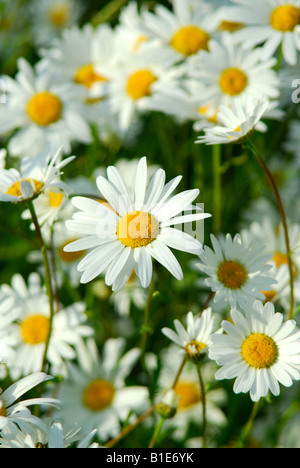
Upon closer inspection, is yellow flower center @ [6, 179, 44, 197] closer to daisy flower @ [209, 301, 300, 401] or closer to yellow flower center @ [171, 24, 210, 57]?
daisy flower @ [209, 301, 300, 401]

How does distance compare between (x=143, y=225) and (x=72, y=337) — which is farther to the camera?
(x=72, y=337)

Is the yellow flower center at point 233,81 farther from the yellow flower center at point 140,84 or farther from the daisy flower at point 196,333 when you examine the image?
the daisy flower at point 196,333

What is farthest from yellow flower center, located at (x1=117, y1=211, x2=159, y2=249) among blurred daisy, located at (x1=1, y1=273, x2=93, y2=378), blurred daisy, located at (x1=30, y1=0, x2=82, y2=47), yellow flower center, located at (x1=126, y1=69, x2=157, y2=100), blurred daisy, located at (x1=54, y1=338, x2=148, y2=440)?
blurred daisy, located at (x1=30, y1=0, x2=82, y2=47)

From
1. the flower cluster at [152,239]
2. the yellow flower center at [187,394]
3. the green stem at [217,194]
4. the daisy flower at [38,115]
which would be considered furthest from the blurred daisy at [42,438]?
the daisy flower at [38,115]

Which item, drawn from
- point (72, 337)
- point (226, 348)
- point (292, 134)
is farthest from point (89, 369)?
point (292, 134)

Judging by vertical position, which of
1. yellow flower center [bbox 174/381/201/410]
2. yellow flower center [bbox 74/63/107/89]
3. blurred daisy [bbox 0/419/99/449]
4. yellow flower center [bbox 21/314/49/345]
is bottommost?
yellow flower center [bbox 174/381/201/410]

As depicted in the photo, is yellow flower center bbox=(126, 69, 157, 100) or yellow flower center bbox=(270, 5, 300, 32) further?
yellow flower center bbox=(126, 69, 157, 100)
